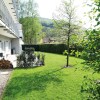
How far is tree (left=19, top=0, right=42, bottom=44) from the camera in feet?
200

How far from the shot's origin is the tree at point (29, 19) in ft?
200

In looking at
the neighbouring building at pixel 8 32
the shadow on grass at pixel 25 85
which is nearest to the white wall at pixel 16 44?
the neighbouring building at pixel 8 32

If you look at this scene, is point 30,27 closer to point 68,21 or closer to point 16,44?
point 16,44

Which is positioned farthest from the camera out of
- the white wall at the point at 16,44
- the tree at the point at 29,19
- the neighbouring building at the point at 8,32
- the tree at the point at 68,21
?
the tree at the point at 29,19

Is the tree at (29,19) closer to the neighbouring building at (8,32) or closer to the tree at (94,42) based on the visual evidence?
the neighbouring building at (8,32)

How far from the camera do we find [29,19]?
61031 mm

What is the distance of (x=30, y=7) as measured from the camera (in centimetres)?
6159

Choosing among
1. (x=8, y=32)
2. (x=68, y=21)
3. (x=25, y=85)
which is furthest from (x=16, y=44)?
(x=25, y=85)

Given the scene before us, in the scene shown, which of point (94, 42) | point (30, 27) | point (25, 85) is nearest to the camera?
point (94, 42)

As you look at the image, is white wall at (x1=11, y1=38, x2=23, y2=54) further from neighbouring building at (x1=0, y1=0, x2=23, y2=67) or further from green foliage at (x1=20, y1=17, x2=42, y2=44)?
green foliage at (x1=20, y1=17, x2=42, y2=44)

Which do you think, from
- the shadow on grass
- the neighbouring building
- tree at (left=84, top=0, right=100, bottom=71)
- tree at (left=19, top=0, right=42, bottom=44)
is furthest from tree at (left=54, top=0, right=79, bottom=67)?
tree at (left=19, top=0, right=42, bottom=44)

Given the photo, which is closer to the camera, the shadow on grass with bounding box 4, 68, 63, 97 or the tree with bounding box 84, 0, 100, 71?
the tree with bounding box 84, 0, 100, 71

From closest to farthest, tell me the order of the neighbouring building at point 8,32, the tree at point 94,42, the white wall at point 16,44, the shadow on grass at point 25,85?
the tree at point 94,42, the shadow on grass at point 25,85, the neighbouring building at point 8,32, the white wall at point 16,44

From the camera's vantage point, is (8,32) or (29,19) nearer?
(8,32)
